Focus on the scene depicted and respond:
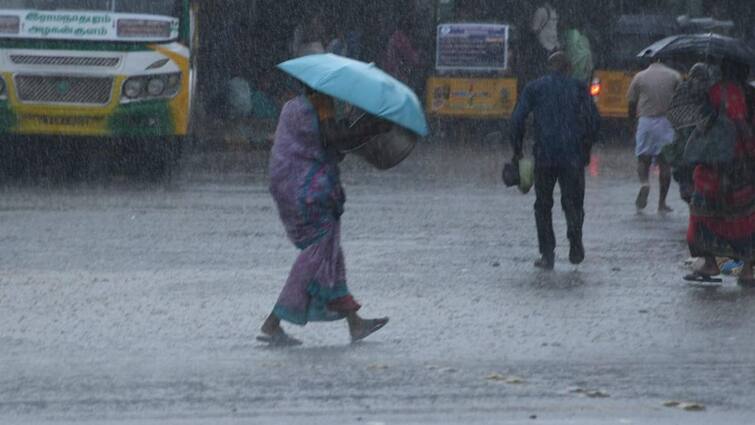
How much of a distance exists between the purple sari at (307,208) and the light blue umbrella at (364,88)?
0.61 feet

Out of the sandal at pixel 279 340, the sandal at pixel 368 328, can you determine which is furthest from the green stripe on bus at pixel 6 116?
the sandal at pixel 368 328

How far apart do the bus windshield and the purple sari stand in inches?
403

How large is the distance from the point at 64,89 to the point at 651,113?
244 inches

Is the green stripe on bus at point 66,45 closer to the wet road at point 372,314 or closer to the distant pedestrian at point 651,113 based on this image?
the wet road at point 372,314

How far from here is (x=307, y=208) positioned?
985 centimetres

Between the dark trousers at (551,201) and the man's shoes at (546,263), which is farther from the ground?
the dark trousers at (551,201)

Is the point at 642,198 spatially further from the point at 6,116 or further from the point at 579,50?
the point at 579,50

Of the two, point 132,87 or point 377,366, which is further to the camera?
point 132,87

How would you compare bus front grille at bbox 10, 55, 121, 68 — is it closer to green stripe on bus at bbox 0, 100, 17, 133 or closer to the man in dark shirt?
green stripe on bus at bbox 0, 100, 17, 133

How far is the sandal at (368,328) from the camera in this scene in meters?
9.98

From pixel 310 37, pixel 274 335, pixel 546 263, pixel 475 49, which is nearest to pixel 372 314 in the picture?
pixel 274 335

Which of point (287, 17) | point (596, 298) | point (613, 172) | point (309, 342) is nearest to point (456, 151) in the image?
point (613, 172)

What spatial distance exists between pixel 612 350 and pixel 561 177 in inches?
154

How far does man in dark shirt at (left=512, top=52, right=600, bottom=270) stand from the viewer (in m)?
13.3
